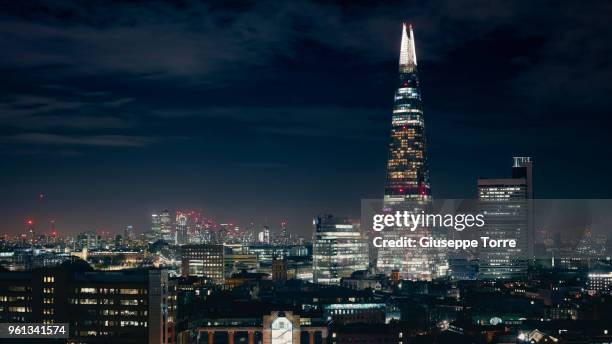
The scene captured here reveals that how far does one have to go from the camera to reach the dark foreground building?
3812 cm

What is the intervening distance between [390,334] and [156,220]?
112m

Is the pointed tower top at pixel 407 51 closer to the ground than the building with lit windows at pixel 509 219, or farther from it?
farther from it

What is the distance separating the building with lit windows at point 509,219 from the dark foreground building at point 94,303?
4356cm

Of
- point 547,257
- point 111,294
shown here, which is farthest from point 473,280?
point 111,294

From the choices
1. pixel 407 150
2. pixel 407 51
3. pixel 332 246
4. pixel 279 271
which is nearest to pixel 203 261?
pixel 279 271

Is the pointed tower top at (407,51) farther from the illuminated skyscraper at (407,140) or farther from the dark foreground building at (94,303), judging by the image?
the dark foreground building at (94,303)

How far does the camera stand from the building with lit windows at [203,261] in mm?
98750

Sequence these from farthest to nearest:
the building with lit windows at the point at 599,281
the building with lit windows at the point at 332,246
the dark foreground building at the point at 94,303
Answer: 1. the building with lit windows at the point at 332,246
2. the building with lit windows at the point at 599,281
3. the dark foreground building at the point at 94,303

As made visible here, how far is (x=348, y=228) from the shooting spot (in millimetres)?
90750

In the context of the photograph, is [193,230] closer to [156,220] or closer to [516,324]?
[156,220]

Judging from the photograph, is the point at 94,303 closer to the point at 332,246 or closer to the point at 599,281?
the point at 599,281

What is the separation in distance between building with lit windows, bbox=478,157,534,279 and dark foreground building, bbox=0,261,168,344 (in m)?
43.6

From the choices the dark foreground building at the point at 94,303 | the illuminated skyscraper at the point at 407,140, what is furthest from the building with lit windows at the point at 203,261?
the dark foreground building at the point at 94,303

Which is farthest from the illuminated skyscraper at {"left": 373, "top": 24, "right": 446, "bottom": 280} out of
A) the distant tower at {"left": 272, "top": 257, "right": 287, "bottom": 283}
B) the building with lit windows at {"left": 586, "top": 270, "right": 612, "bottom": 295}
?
the building with lit windows at {"left": 586, "top": 270, "right": 612, "bottom": 295}
